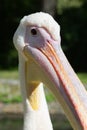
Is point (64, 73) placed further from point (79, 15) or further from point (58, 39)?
point (79, 15)

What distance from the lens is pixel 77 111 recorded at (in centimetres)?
468

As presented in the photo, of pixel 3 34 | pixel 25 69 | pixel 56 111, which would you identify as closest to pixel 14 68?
pixel 3 34

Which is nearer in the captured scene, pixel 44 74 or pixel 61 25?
pixel 44 74

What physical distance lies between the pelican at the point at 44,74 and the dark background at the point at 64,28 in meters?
22.8

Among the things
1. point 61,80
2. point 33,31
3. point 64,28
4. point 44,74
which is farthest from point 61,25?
point 61,80

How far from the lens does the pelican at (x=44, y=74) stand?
473cm

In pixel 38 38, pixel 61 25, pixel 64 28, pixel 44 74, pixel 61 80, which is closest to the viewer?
pixel 61 80

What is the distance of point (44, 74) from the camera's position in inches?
199

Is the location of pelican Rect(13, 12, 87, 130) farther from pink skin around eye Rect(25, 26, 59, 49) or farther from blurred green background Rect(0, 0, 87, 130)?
blurred green background Rect(0, 0, 87, 130)

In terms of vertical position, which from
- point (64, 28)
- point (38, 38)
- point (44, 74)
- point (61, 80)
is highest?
point (64, 28)

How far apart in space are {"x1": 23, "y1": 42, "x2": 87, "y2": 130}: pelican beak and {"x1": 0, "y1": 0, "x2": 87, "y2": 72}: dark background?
22980 millimetres

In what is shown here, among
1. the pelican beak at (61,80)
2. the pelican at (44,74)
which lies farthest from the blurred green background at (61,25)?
the pelican beak at (61,80)

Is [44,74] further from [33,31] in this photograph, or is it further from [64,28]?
[64,28]

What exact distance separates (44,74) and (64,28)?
24.8 metres
